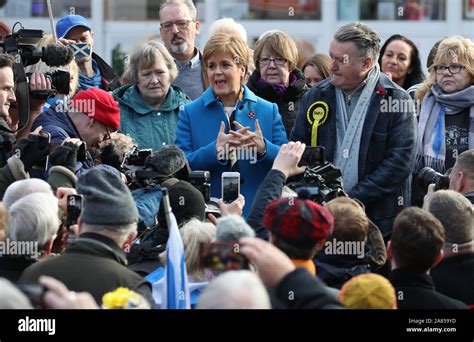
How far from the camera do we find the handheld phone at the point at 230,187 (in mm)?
6207

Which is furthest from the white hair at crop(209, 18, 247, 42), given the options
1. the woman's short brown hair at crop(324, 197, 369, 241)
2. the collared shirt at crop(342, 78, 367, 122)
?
the woman's short brown hair at crop(324, 197, 369, 241)

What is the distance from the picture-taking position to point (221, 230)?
15.9 feet

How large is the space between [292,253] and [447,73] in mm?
2955

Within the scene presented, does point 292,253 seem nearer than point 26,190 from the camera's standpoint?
Yes

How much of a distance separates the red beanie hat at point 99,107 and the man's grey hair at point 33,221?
1576 millimetres

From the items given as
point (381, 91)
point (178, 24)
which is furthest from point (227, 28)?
point (381, 91)

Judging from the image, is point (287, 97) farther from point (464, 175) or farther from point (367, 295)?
point (367, 295)

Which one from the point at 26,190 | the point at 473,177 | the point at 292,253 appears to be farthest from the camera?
the point at 473,177

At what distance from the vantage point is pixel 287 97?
768 centimetres

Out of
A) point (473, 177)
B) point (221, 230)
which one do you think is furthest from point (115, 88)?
point (221, 230)

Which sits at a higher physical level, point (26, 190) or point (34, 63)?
point (34, 63)

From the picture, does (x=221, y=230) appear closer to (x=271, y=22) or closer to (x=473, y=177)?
(x=473, y=177)

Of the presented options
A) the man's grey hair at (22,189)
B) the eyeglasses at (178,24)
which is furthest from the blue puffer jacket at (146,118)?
the man's grey hair at (22,189)

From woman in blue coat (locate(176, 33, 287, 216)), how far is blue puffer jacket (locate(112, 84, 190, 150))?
349 mm
